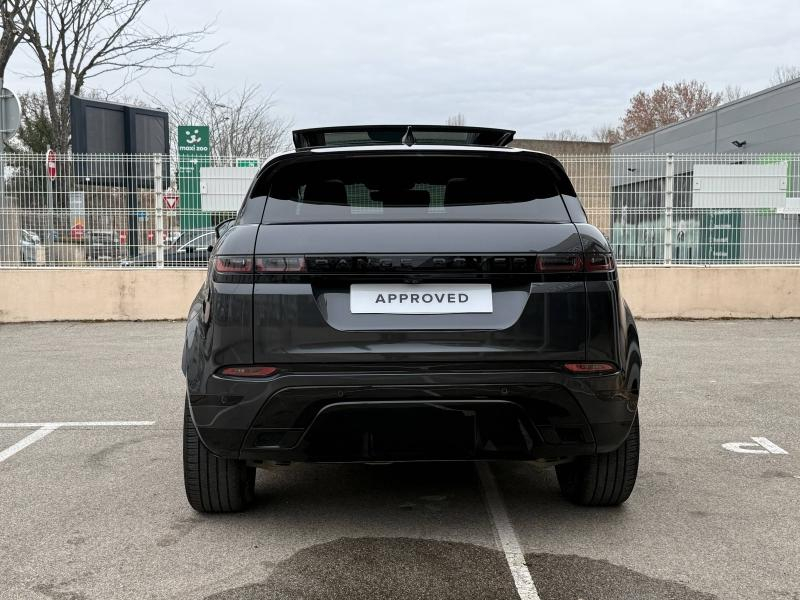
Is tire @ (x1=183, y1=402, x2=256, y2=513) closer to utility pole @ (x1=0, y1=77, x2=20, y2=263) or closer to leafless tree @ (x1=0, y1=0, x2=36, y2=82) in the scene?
utility pole @ (x1=0, y1=77, x2=20, y2=263)

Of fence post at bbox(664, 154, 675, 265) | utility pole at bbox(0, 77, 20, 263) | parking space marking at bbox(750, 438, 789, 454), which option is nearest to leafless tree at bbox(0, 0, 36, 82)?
utility pole at bbox(0, 77, 20, 263)

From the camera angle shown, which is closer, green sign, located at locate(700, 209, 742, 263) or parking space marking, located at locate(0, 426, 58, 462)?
parking space marking, located at locate(0, 426, 58, 462)

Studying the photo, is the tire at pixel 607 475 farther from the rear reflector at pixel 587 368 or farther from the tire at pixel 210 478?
the tire at pixel 210 478

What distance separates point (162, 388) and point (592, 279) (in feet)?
15.4

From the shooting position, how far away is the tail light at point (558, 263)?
2836 millimetres

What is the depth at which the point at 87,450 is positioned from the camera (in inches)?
181

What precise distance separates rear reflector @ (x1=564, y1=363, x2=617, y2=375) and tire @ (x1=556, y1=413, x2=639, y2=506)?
0.48 m

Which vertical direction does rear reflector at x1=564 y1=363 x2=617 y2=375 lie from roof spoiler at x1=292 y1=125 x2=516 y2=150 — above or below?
below

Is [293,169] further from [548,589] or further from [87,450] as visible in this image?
[87,450]

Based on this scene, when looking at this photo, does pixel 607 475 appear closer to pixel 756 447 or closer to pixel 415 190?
pixel 415 190

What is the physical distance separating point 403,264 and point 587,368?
2.52 ft

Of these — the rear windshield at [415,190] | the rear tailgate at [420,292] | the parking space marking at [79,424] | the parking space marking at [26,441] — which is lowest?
the parking space marking at [79,424]

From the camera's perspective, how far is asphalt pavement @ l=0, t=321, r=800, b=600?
9.09ft

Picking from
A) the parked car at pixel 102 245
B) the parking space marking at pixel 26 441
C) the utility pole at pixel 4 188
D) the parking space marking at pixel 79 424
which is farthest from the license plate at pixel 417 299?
the utility pole at pixel 4 188
